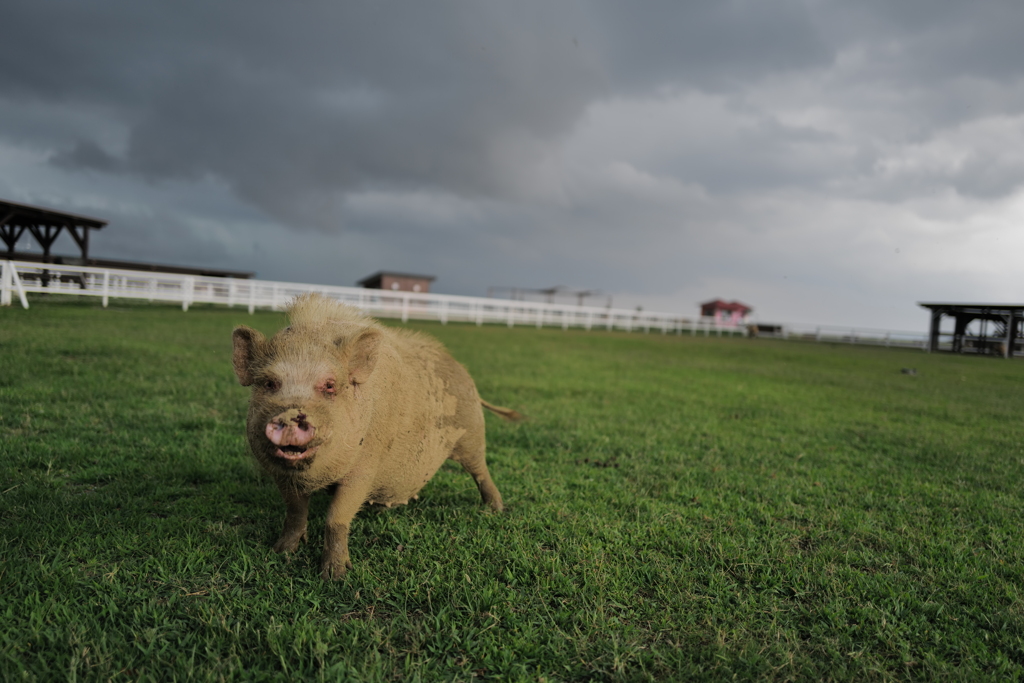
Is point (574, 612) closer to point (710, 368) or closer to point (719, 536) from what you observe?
point (719, 536)

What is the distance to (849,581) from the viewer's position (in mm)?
3225

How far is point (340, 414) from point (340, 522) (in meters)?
0.71

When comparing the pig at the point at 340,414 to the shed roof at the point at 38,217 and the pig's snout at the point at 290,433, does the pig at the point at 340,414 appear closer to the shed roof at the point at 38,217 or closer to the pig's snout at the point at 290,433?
the pig's snout at the point at 290,433

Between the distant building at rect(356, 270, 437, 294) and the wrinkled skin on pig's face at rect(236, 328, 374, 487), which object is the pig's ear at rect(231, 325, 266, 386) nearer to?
the wrinkled skin on pig's face at rect(236, 328, 374, 487)

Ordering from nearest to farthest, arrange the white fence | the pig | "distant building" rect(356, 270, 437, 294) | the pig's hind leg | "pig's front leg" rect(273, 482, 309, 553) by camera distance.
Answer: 1. the pig
2. "pig's front leg" rect(273, 482, 309, 553)
3. the pig's hind leg
4. the white fence
5. "distant building" rect(356, 270, 437, 294)

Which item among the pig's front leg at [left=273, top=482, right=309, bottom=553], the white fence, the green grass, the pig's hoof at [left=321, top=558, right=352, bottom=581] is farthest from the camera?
the white fence


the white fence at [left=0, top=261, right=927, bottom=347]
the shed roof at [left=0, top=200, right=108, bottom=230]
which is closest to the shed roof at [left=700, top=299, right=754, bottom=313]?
the white fence at [left=0, top=261, right=927, bottom=347]

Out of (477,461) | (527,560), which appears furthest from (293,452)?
(477,461)

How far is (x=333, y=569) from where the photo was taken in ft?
9.82

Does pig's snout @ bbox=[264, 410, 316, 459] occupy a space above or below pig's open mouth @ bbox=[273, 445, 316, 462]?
above

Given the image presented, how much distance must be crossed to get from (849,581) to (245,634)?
333 centimetres

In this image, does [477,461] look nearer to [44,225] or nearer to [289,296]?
[289,296]

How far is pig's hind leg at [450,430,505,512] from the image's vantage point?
3.99m

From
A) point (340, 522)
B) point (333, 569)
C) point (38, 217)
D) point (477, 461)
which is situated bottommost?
point (333, 569)
